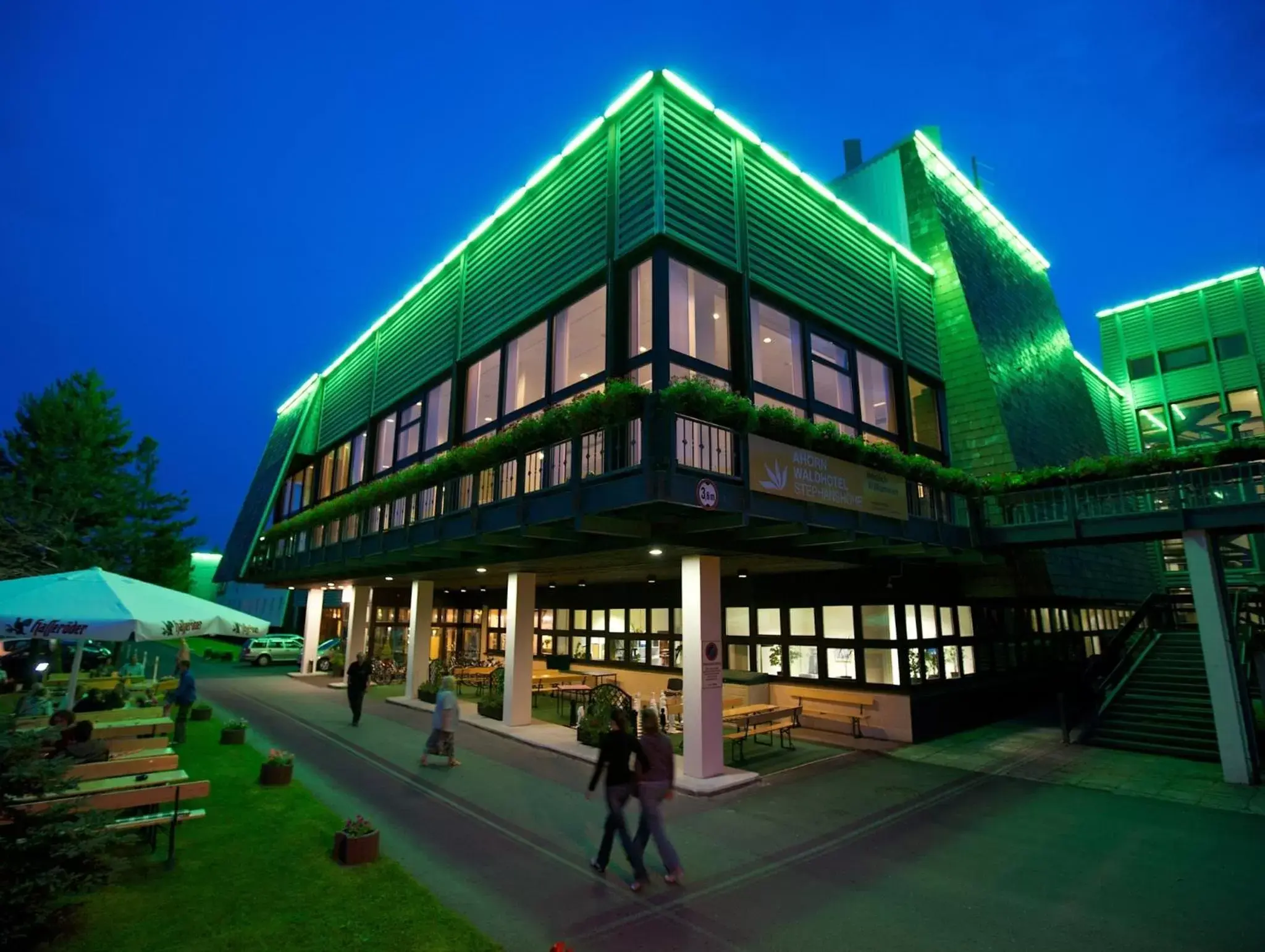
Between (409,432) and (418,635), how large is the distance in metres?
6.52

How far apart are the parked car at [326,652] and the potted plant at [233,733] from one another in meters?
15.9

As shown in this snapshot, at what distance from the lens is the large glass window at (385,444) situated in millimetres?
22375

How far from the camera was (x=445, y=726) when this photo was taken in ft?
39.4

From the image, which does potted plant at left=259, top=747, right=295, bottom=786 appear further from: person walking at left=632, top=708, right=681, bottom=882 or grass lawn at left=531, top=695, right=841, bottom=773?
person walking at left=632, top=708, right=681, bottom=882

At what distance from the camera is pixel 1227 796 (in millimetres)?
10461

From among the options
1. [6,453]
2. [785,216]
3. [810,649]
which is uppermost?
[785,216]

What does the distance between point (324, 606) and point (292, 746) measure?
34402 mm

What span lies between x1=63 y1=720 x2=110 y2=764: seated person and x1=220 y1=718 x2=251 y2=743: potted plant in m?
5.74

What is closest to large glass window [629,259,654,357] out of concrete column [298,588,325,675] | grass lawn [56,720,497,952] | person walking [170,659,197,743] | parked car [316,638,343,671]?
grass lawn [56,720,497,952]

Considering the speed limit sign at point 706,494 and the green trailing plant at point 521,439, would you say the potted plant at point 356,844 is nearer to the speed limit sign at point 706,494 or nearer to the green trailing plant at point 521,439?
the speed limit sign at point 706,494

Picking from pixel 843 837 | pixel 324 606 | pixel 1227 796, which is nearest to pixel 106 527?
pixel 324 606

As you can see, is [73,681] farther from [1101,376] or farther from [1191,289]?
[1191,289]

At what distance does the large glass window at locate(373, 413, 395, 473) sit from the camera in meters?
22.4

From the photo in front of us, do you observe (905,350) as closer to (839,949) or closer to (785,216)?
(785,216)
